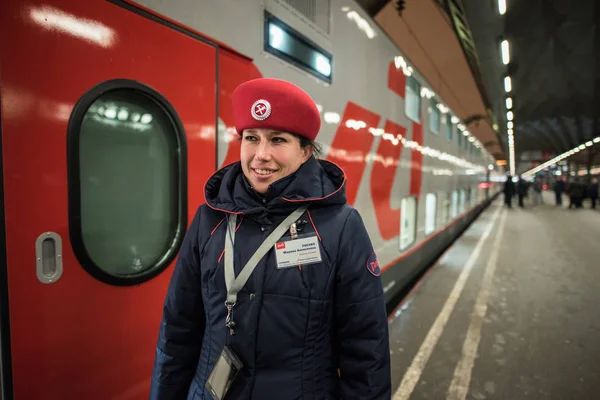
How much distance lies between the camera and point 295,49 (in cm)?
237

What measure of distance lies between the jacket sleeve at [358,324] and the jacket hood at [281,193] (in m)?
0.14

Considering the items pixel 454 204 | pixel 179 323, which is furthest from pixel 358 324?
pixel 454 204

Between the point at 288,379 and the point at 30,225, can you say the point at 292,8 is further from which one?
the point at 288,379

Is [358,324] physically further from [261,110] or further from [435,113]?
[435,113]

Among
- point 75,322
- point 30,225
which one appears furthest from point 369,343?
point 30,225

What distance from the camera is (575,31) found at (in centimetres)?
885

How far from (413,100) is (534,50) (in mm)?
7297

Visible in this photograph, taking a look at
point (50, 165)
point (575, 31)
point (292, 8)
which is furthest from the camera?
point (575, 31)

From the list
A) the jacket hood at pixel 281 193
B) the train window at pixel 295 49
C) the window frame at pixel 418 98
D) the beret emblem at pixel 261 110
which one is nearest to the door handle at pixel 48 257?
the jacket hood at pixel 281 193

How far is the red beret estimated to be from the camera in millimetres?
1200

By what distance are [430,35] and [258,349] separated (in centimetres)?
607

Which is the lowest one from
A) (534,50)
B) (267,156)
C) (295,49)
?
(267,156)

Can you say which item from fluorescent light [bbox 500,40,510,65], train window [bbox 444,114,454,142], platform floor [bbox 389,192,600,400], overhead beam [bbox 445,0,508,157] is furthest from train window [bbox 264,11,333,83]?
fluorescent light [bbox 500,40,510,65]

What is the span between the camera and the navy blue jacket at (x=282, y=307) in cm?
113
